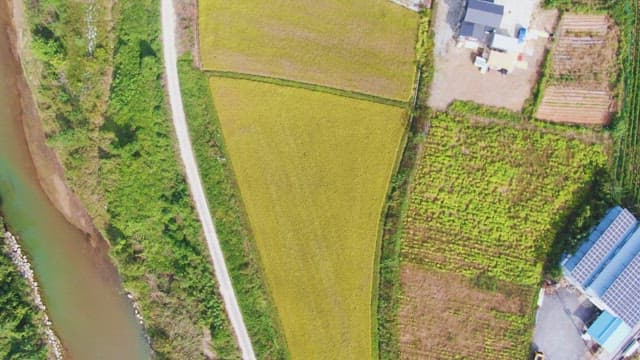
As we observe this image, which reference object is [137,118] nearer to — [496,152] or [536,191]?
[496,152]

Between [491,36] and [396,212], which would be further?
[396,212]

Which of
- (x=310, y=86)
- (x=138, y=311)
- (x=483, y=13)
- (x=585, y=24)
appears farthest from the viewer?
(x=138, y=311)

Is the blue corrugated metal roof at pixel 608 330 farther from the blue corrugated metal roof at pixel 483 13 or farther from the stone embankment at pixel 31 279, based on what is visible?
A: the stone embankment at pixel 31 279

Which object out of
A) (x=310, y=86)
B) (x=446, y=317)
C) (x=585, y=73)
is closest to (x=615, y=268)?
(x=446, y=317)

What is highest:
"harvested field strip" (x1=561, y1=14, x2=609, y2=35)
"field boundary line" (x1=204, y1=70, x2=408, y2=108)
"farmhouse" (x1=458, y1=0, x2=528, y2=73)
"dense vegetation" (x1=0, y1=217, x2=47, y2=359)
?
"harvested field strip" (x1=561, y1=14, x2=609, y2=35)

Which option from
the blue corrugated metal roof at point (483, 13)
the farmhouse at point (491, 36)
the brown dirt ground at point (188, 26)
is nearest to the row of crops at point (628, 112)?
the farmhouse at point (491, 36)

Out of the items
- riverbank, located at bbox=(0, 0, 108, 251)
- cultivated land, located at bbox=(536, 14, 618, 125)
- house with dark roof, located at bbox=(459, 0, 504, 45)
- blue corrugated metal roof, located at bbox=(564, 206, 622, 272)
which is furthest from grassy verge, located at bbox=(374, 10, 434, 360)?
riverbank, located at bbox=(0, 0, 108, 251)

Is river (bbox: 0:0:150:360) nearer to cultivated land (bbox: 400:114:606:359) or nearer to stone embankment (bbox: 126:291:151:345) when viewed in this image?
stone embankment (bbox: 126:291:151:345)

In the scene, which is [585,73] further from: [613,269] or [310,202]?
[310,202]
